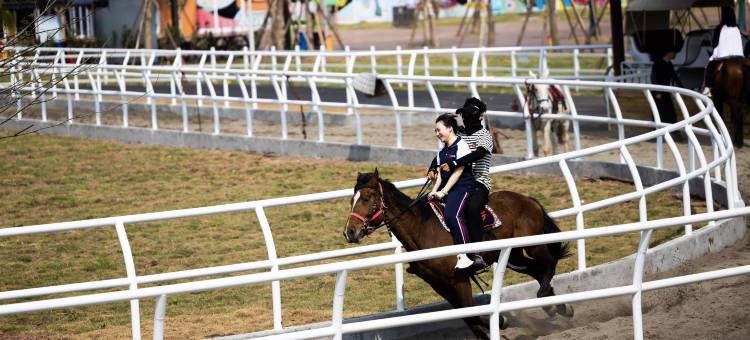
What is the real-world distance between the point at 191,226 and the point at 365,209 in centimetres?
744

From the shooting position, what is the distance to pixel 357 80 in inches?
817

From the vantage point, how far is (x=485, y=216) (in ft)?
30.0

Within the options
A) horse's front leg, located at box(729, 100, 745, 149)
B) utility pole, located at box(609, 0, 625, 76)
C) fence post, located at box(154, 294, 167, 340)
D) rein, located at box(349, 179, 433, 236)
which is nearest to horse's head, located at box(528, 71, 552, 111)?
horse's front leg, located at box(729, 100, 745, 149)

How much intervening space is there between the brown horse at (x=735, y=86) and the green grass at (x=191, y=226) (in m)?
2.23

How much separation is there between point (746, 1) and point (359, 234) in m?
14.5

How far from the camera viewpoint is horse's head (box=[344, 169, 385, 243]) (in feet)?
28.1

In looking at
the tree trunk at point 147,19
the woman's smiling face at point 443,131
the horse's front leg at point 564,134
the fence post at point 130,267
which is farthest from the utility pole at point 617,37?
the tree trunk at point 147,19

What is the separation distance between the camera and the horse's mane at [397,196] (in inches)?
345

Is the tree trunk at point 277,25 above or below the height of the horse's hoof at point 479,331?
above

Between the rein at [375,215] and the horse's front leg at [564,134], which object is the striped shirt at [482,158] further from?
the horse's front leg at [564,134]

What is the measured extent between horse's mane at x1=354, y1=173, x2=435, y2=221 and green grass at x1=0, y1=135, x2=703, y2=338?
207 centimetres

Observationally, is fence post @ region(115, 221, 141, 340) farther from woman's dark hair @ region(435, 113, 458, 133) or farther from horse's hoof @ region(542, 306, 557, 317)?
horse's hoof @ region(542, 306, 557, 317)

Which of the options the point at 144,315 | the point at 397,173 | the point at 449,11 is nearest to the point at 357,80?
the point at 397,173

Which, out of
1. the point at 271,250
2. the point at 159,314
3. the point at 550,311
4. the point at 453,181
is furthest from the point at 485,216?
the point at 159,314
